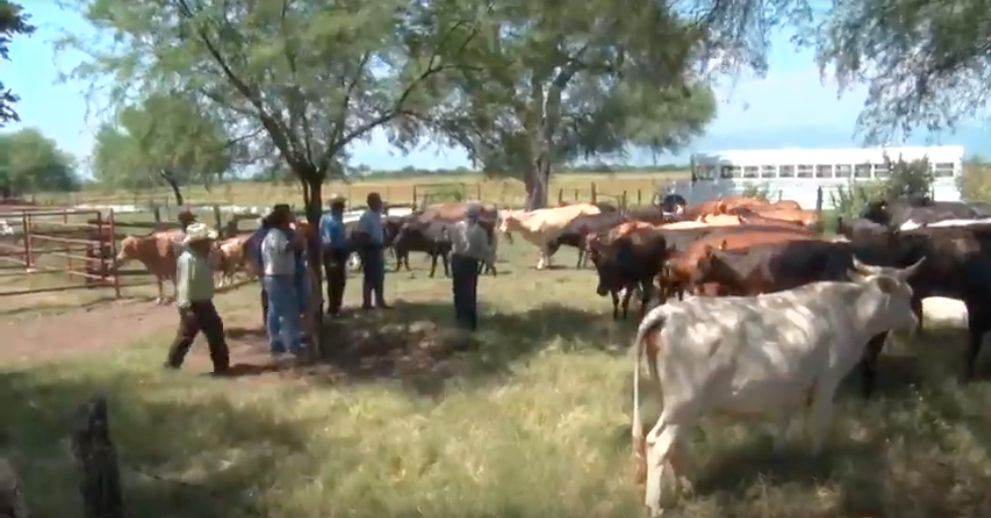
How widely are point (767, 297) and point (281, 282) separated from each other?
6.45 metres

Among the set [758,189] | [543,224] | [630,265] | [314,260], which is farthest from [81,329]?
[758,189]

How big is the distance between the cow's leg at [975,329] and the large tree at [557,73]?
11.2 feet

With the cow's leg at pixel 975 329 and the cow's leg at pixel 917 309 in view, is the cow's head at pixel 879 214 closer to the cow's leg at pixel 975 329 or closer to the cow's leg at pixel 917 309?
the cow's leg at pixel 917 309

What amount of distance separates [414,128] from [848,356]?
782 centimetres

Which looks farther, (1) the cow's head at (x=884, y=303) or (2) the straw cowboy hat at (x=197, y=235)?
(2) the straw cowboy hat at (x=197, y=235)

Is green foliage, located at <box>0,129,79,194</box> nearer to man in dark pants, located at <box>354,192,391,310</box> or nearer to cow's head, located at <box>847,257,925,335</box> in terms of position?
man in dark pants, located at <box>354,192,391,310</box>

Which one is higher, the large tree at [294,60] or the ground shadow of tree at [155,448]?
the large tree at [294,60]

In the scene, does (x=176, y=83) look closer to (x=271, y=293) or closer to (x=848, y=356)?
(x=271, y=293)

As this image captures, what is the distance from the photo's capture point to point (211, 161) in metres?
14.0

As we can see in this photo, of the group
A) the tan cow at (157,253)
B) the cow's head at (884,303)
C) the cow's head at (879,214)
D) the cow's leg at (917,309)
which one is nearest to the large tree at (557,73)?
the cow's head at (884,303)

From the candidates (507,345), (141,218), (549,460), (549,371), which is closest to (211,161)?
(507,345)

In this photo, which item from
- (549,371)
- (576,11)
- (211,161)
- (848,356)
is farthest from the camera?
(211,161)

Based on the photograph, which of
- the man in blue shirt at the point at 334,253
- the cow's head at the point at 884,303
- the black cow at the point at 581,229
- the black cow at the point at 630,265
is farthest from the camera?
the black cow at the point at 581,229

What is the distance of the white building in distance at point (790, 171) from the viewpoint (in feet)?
135
